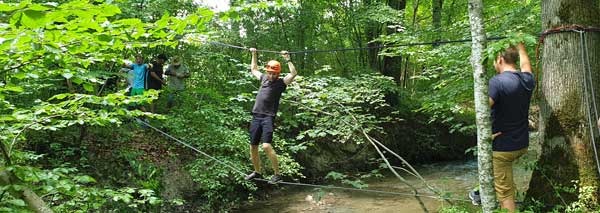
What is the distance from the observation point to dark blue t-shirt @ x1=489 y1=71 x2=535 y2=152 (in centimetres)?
334

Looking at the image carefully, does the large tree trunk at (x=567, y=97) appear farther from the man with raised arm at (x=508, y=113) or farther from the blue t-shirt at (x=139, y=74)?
the blue t-shirt at (x=139, y=74)

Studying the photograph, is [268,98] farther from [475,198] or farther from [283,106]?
[283,106]

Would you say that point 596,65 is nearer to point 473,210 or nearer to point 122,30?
point 473,210

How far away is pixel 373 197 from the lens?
849cm

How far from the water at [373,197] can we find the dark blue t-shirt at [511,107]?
11.8 feet

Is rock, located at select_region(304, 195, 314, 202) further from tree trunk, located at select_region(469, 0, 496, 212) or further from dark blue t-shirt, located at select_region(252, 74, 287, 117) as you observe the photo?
tree trunk, located at select_region(469, 0, 496, 212)

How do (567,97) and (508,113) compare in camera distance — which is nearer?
(508,113)

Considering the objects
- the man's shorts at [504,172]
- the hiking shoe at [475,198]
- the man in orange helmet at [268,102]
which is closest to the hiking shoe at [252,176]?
the man in orange helmet at [268,102]

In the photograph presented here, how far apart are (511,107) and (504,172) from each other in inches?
21.8

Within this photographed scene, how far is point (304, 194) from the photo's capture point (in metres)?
8.90

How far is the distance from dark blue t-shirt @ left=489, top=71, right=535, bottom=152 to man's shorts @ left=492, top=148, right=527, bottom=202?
60 millimetres

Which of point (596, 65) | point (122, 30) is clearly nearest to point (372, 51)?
point (596, 65)

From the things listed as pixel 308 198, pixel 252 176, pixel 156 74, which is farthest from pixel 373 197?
pixel 156 74

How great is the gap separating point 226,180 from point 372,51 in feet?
20.6
